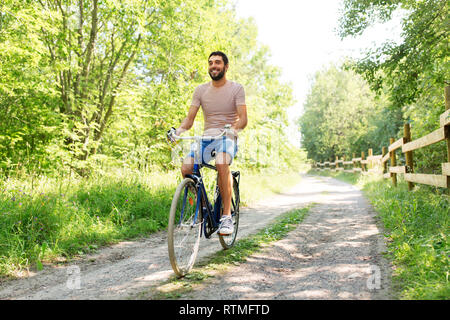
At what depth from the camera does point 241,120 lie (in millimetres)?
3764

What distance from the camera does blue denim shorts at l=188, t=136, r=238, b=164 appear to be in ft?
11.9

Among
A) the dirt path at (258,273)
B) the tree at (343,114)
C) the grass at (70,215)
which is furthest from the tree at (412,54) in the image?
the tree at (343,114)

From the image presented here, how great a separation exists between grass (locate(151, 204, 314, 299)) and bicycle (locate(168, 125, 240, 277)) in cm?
13

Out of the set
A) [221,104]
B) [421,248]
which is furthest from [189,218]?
[421,248]

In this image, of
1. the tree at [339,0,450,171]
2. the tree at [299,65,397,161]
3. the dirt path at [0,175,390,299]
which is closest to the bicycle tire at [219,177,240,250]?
the dirt path at [0,175,390,299]

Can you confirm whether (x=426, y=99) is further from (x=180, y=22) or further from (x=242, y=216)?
(x=180, y=22)

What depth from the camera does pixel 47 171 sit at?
27.4 feet

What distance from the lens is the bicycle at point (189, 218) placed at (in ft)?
10.4

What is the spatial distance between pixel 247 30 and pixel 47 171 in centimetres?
1725

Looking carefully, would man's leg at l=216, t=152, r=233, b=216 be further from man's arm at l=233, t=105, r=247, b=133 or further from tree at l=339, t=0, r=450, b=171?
tree at l=339, t=0, r=450, b=171

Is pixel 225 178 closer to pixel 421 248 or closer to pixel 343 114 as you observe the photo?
pixel 421 248

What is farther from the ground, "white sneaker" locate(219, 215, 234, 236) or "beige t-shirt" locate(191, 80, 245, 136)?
"beige t-shirt" locate(191, 80, 245, 136)
